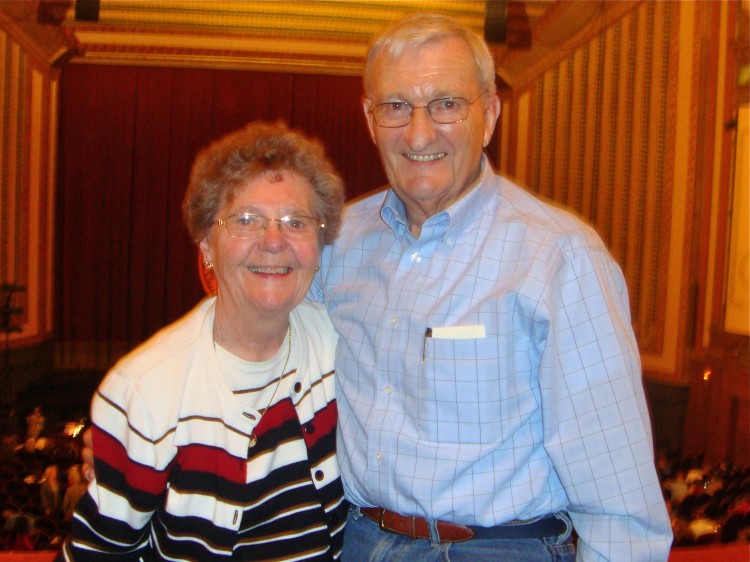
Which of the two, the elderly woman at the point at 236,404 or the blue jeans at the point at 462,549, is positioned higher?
the elderly woman at the point at 236,404

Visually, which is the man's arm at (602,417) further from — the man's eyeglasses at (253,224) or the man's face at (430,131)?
the man's eyeglasses at (253,224)

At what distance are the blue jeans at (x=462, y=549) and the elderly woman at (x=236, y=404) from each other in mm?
125

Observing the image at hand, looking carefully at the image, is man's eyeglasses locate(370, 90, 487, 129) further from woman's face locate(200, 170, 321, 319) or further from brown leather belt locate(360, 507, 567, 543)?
brown leather belt locate(360, 507, 567, 543)

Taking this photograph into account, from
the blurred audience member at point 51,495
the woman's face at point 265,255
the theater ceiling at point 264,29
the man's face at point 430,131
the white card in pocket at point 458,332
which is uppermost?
the theater ceiling at point 264,29

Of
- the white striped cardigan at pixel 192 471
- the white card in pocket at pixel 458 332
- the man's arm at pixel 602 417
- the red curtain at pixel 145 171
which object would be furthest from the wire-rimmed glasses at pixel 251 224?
the red curtain at pixel 145 171

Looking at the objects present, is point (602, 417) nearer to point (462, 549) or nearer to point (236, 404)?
point (462, 549)

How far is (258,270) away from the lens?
1714 mm

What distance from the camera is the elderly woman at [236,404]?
1.61 m

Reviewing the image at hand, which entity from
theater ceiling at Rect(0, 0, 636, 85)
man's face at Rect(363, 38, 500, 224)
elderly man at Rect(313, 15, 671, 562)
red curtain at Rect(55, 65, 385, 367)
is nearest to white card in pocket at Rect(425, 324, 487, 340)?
elderly man at Rect(313, 15, 671, 562)

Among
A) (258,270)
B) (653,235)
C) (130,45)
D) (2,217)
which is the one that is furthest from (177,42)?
(258,270)

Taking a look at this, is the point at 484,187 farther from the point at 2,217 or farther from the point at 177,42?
the point at 177,42

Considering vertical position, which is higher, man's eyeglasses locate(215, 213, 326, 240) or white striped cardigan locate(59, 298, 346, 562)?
man's eyeglasses locate(215, 213, 326, 240)

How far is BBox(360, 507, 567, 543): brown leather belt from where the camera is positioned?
5.09 feet

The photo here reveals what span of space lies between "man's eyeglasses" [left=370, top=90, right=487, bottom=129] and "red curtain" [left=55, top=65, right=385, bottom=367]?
31.0 feet
